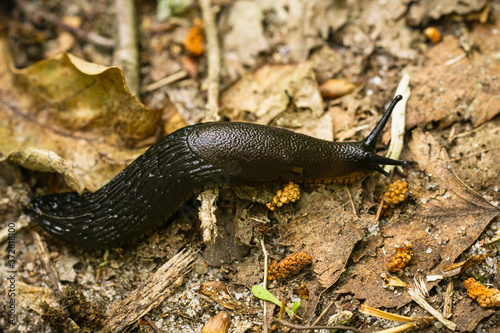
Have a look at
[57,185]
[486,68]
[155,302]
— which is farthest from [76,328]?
[486,68]

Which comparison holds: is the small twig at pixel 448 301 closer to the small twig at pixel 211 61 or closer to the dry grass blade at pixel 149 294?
the dry grass blade at pixel 149 294

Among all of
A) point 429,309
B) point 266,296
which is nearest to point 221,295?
point 266,296

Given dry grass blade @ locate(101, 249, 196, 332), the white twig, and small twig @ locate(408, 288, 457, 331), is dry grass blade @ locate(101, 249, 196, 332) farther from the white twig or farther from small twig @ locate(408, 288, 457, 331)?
the white twig

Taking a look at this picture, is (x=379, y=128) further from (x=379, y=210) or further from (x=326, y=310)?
(x=326, y=310)

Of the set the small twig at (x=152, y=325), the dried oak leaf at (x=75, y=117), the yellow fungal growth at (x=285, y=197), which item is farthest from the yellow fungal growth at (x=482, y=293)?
the dried oak leaf at (x=75, y=117)

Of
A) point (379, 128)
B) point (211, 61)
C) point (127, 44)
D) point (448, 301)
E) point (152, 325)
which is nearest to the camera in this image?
point (448, 301)

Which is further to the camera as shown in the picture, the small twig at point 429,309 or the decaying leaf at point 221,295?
the decaying leaf at point 221,295
